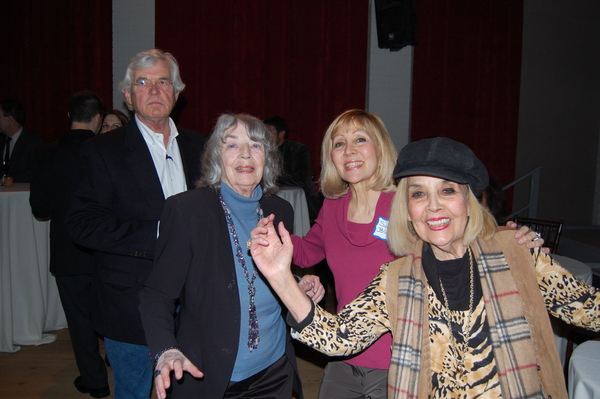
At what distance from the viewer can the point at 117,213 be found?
75.4 inches

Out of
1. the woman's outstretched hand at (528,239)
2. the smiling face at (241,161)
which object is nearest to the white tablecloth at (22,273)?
the smiling face at (241,161)

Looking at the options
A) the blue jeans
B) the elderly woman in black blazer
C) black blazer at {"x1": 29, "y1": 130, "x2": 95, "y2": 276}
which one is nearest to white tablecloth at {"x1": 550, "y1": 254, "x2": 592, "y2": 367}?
the elderly woman in black blazer

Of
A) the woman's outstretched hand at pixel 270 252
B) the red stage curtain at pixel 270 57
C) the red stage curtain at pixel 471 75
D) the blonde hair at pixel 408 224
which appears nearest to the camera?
the woman's outstretched hand at pixel 270 252

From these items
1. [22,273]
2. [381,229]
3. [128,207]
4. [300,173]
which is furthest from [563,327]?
[22,273]

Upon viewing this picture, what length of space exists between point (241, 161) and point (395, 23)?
5.74 meters

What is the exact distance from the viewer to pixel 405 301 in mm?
1426

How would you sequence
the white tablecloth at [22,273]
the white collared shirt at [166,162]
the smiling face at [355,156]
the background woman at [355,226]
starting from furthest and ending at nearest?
the white tablecloth at [22,273] → the white collared shirt at [166,162] → the smiling face at [355,156] → the background woman at [355,226]

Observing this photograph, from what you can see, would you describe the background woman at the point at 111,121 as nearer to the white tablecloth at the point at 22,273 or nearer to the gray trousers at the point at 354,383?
the white tablecloth at the point at 22,273

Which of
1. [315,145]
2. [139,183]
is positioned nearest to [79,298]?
[139,183]

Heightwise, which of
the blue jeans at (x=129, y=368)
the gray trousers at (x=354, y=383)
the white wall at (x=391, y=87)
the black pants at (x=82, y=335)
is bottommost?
the black pants at (x=82, y=335)

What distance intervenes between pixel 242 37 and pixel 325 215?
5268 millimetres

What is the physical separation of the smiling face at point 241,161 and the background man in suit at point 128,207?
1.32 feet

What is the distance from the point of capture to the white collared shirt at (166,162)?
2036 mm

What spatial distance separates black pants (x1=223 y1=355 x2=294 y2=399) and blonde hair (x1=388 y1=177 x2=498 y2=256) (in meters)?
0.57
